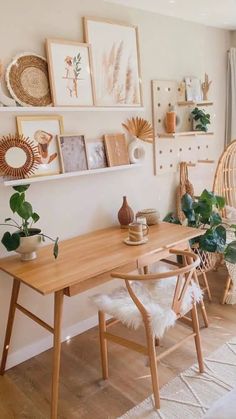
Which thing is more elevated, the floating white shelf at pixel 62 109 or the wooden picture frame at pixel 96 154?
the floating white shelf at pixel 62 109

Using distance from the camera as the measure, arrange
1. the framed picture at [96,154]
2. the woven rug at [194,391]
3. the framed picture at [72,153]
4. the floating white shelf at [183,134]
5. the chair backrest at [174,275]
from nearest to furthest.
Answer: the chair backrest at [174,275], the woven rug at [194,391], the framed picture at [72,153], the framed picture at [96,154], the floating white shelf at [183,134]

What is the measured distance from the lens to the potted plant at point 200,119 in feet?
9.84

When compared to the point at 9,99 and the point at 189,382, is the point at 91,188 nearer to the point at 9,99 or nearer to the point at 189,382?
the point at 9,99

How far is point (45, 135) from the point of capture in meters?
2.13

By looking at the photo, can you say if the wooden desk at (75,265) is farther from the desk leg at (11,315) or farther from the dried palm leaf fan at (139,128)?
the dried palm leaf fan at (139,128)

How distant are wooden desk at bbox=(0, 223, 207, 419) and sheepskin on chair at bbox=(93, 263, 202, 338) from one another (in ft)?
0.48

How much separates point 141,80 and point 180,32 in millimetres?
653

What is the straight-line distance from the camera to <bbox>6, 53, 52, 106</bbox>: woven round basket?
1953 mm

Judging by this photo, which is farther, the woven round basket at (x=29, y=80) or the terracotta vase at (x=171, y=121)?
the terracotta vase at (x=171, y=121)

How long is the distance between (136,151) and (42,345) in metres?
1.52

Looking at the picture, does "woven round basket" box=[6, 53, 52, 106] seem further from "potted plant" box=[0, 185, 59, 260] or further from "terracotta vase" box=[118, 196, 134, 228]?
"terracotta vase" box=[118, 196, 134, 228]

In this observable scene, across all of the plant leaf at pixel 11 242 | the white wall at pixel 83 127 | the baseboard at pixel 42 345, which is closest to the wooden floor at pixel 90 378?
the baseboard at pixel 42 345

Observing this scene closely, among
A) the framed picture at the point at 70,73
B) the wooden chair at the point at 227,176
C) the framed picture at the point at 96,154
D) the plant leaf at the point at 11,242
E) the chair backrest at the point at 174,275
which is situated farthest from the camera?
the wooden chair at the point at 227,176

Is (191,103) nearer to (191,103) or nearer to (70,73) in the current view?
(191,103)
